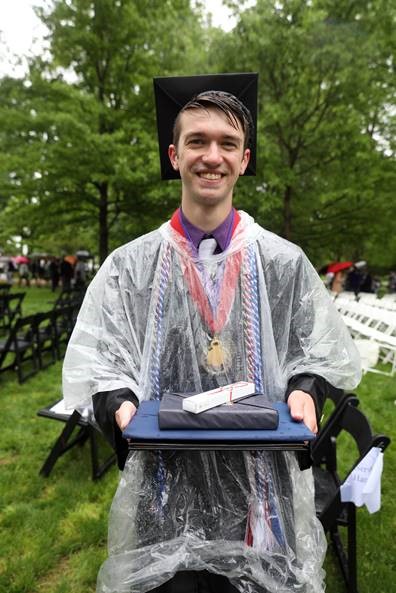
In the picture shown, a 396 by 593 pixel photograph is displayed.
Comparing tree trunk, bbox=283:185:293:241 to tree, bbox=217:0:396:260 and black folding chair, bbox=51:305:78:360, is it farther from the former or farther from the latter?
black folding chair, bbox=51:305:78:360

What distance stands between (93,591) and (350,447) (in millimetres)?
2390

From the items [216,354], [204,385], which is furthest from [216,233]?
[204,385]

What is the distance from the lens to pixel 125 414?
45.5 inches

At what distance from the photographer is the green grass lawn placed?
2178 millimetres

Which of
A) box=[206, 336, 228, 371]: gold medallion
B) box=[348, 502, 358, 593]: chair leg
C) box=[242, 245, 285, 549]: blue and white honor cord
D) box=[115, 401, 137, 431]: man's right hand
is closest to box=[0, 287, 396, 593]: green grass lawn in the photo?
box=[348, 502, 358, 593]: chair leg

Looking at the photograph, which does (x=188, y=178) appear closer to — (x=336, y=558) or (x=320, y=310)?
(x=320, y=310)

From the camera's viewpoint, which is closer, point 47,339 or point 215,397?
point 215,397

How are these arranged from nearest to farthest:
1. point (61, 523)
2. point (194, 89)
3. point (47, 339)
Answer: point (194, 89), point (61, 523), point (47, 339)

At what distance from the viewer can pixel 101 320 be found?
138 cm

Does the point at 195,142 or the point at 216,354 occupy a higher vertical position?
the point at 195,142

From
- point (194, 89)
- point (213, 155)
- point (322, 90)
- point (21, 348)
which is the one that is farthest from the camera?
point (322, 90)

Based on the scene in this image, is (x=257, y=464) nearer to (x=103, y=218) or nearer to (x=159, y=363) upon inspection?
(x=159, y=363)

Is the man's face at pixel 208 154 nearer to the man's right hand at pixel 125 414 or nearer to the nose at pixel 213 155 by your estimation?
the nose at pixel 213 155

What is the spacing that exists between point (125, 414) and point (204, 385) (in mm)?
298
